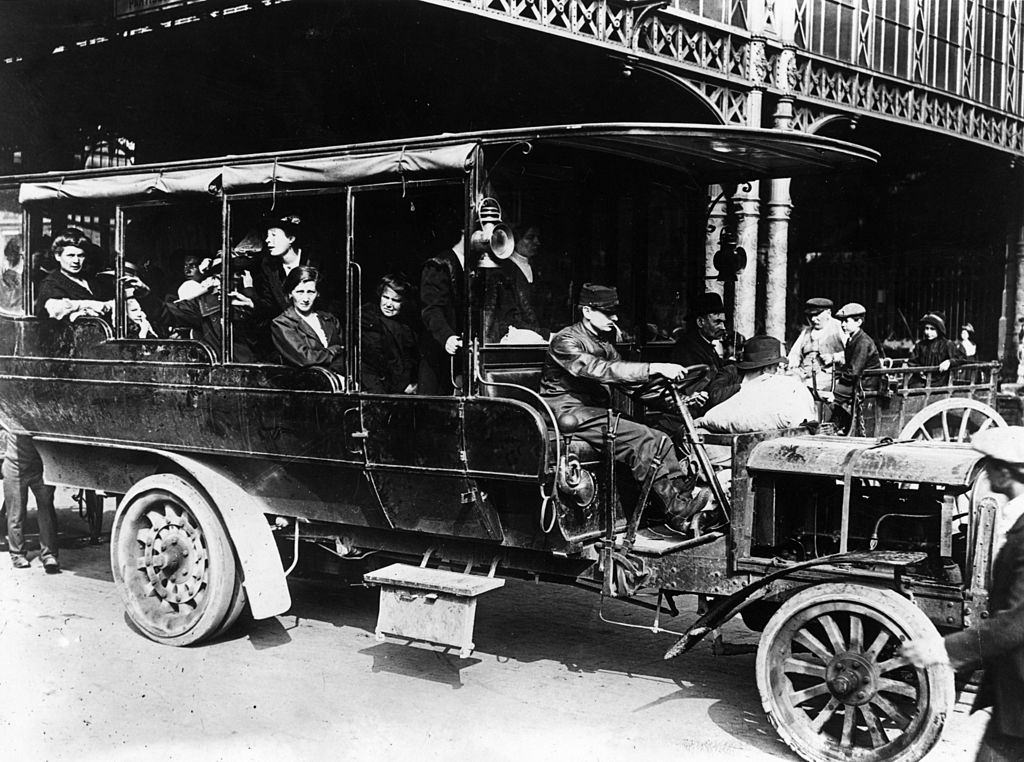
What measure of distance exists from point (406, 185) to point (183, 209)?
2.56 meters

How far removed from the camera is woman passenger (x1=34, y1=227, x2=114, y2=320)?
7.09 m

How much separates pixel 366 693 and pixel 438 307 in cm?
213

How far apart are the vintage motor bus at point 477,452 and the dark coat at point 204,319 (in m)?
0.07

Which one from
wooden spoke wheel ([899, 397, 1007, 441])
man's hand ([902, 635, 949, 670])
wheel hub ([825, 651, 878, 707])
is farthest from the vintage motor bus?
wooden spoke wheel ([899, 397, 1007, 441])

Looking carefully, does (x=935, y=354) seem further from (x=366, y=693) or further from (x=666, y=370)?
(x=366, y=693)

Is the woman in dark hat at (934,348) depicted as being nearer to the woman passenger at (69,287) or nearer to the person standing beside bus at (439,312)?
the person standing beside bus at (439,312)

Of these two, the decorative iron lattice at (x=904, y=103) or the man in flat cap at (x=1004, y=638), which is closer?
the man in flat cap at (x=1004, y=638)

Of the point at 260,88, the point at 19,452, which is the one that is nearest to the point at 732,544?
the point at 19,452

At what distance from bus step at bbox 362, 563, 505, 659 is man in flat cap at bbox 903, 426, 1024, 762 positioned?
2560 mm

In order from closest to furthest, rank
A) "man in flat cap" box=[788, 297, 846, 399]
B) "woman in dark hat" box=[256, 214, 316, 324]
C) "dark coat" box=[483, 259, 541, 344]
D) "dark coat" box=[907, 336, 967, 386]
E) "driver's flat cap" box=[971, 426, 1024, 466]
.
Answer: "driver's flat cap" box=[971, 426, 1024, 466]
"dark coat" box=[483, 259, 541, 344]
"woman in dark hat" box=[256, 214, 316, 324]
"man in flat cap" box=[788, 297, 846, 399]
"dark coat" box=[907, 336, 967, 386]

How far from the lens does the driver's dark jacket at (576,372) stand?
5.49 meters

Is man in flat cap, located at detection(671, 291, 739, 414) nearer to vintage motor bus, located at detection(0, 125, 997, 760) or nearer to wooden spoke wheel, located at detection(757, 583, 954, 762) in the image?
vintage motor bus, located at detection(0, 125, 997, 760)

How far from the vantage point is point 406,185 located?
549 cm

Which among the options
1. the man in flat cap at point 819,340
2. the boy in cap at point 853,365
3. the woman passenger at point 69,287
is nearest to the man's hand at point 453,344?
the woman passenger at point 69,287
